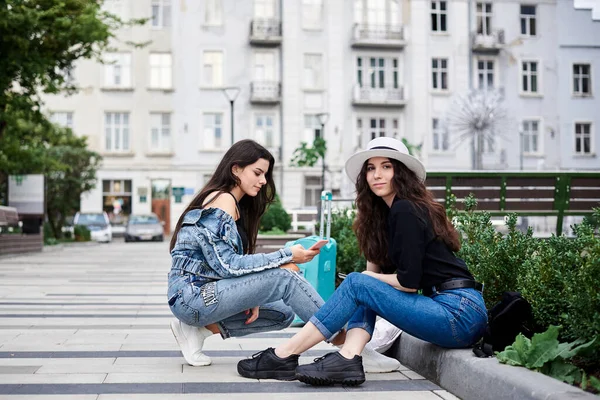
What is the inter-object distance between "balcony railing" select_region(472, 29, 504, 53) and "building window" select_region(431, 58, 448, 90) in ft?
5.76

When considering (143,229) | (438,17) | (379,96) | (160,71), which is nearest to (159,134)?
(160,71)

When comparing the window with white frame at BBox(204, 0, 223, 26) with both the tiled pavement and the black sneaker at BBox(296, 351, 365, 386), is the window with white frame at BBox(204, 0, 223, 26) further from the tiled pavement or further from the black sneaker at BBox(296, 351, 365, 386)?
the black sneaker at BBox(296, 351, 365, 386)

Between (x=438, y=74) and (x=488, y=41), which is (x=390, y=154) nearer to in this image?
(x=438, y=74)

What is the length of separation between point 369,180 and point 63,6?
1709cm

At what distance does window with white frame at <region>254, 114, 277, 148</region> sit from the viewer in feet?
149

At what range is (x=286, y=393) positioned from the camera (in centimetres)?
468

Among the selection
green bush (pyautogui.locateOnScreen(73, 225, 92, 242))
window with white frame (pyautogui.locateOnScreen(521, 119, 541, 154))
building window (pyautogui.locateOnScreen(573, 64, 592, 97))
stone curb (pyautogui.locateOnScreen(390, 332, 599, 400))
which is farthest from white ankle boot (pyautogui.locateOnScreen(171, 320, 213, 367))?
building window (pyautogui.locateOnScreen(573, 64, 592, 97))

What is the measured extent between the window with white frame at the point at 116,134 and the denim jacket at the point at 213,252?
41301 mm

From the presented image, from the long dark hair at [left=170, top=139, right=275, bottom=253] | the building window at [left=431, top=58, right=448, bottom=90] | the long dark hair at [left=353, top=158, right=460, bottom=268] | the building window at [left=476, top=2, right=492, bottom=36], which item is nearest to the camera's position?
the long dark hair at [left=353, top=158, right=460, bottom=268]

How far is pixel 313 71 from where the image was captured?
45469 millimetres

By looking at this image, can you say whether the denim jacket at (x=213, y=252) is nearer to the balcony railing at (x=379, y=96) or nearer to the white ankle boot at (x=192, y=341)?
the white ankle boot at (x=192, y=341)

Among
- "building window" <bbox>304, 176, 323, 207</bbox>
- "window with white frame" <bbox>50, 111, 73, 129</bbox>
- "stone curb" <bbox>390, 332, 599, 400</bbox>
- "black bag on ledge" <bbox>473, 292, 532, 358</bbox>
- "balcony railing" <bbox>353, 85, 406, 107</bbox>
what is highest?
"balcony railing" <bbox>353, 85, 406, 107</bbox>

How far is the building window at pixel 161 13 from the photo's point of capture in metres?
46.1

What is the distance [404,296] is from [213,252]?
116cm
